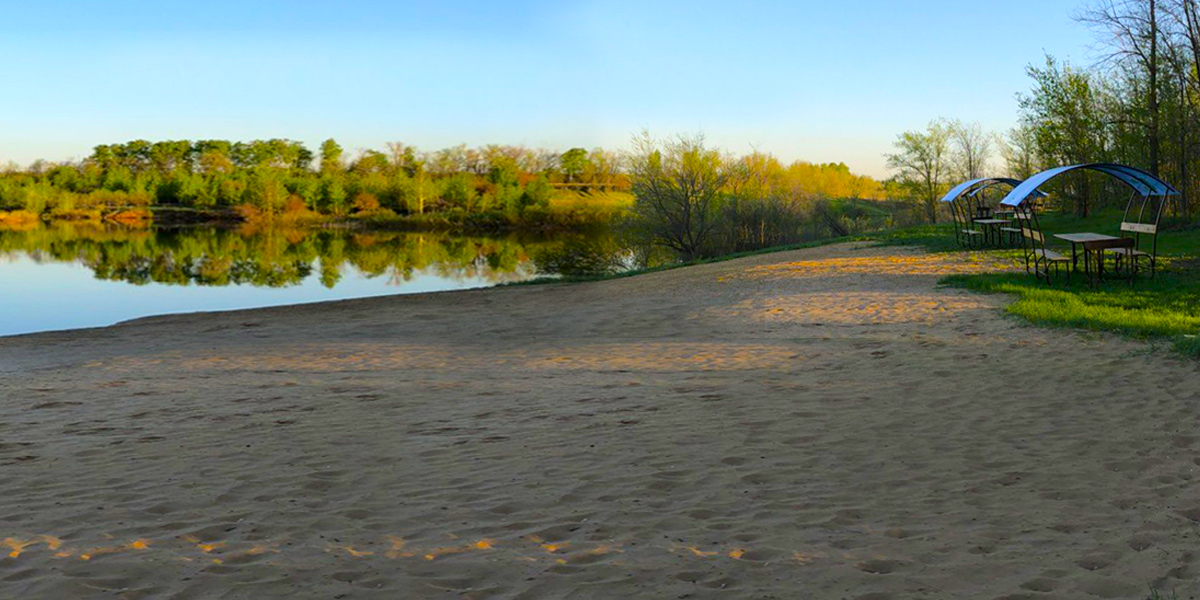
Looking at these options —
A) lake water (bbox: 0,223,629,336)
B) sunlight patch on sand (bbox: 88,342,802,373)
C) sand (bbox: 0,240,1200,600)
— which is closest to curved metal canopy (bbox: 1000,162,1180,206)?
sand (bbox: 0,240,1200,600)

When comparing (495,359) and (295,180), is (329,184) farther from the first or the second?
(495,359)

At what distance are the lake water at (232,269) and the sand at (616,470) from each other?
16355mm

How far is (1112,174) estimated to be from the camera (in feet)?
56.0

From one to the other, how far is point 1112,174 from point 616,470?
48.7ft

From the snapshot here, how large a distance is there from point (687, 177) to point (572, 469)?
30.1 metres

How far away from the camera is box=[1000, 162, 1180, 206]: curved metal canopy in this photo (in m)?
16.1

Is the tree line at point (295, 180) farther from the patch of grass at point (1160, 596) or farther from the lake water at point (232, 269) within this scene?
the patch of grass at point (1160, 596)

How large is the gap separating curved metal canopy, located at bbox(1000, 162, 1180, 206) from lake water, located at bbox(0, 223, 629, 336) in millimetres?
17364

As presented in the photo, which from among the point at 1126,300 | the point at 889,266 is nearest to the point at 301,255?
the point at 889,266

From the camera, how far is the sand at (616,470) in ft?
14.1

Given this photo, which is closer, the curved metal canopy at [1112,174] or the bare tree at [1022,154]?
the curved metal canopy at [1112,174]

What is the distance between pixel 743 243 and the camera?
37.3 meters

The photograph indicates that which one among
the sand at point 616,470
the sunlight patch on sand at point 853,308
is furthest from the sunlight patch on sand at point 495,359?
the sunlight patch on sand at point 853,308

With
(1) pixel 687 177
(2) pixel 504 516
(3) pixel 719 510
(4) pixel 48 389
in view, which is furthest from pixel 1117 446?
(1) pixel 687 177
